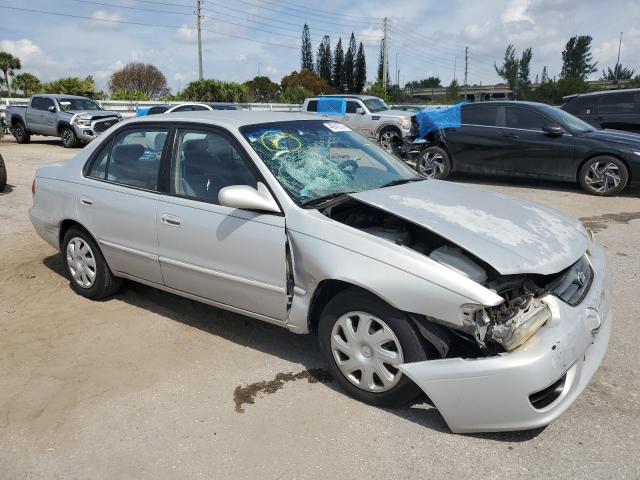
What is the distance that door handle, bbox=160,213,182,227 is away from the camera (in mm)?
3926

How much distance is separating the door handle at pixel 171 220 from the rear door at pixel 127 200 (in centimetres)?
11

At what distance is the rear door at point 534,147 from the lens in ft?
31.3

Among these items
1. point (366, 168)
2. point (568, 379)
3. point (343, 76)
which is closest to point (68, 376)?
point (366, 168)

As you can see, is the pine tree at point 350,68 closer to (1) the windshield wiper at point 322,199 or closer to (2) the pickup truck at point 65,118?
(2) the pickup truck at point 65,118

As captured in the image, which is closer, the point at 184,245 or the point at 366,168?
the point at 184,245

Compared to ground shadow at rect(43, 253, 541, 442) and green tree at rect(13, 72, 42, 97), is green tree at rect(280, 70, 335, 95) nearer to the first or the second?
green tree at rect(13, 72, 42, 97)

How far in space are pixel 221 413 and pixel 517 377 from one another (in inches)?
65.3

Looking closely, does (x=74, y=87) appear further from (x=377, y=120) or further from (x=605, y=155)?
(x=605, y=155)

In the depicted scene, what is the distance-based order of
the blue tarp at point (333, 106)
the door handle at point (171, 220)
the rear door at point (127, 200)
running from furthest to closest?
the blue tarp at point (333, 106) → the rear door at point (127, 200) → the door handle at point (171, 220)

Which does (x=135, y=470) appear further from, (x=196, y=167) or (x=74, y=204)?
(x=74, y=204)

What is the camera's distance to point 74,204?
15.5ft

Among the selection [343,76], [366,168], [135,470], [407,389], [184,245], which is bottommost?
[135,470]

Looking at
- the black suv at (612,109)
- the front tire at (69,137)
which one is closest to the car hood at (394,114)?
the black suv at (612,109)

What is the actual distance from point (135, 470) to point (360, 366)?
4.25 ft
